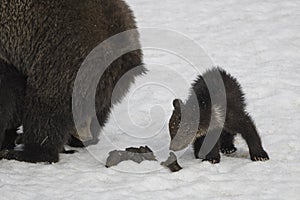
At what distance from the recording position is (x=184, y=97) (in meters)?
8.84

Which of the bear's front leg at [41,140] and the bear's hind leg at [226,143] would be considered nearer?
the bear's front leg at [41,140]

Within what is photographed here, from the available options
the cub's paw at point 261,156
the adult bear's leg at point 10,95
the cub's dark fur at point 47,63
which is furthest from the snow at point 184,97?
the adult bear's leg at point 10,95

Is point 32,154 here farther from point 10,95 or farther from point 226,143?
point 226,143

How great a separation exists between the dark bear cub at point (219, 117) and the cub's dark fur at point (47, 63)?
2.71 ft

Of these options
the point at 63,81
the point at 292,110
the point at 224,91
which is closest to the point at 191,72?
the point at 292,110

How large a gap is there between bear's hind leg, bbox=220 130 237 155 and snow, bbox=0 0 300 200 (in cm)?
12

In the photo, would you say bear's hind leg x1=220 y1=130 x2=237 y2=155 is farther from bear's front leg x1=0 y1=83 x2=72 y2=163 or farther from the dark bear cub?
bear's front leg x1=0 y1=83 x2=72 y2=163

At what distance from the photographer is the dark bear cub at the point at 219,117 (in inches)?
266

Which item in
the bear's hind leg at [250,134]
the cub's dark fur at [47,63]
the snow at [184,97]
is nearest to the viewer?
the snow at [184,97]

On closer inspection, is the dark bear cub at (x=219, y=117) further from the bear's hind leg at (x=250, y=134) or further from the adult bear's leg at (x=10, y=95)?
the adult bear's leg at (x=10, y=95)

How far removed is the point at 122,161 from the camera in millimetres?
6672

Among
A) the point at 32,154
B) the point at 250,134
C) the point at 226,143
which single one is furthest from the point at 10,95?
the point at 250,134

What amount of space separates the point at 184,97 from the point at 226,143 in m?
1.85

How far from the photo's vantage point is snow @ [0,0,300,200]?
605cm
